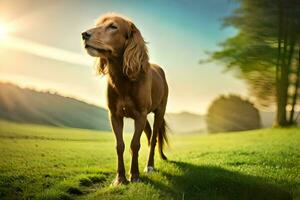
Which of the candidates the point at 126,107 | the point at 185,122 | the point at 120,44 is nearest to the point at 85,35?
the point at 120,44

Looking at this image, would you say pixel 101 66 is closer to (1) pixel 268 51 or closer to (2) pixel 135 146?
(2) pixel 135 146

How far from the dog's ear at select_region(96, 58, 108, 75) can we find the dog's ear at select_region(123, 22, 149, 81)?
0.33 feet

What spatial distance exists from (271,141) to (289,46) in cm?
50

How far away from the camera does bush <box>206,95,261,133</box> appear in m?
2.78

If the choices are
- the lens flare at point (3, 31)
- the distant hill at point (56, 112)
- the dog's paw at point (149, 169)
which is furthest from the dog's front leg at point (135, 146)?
the lens flare at point (3, 31)

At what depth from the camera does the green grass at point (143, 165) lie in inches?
86.0

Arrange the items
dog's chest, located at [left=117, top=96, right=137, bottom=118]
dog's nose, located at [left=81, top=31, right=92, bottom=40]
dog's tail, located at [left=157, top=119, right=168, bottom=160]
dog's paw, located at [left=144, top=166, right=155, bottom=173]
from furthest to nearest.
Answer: dog's tail, located at [left=157, top=119, right=168, bottom=160] → dog's paw, located at [left=144, top=166, right=155, bottom=173] → dog's chest, located at [left=117, top=96, right=137, bottom=118] → dog's nose, located at [left=81, top=31, right=92, bottom=40]

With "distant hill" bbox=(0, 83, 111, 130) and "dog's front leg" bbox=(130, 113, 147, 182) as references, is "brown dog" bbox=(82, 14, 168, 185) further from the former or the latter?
"distant hill" bbox=(0, 83, 111, 130)

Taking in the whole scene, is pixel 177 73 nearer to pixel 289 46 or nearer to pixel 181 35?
pixel 181 35

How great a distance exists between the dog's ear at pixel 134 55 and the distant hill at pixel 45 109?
0.53m

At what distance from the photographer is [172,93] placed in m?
2.71

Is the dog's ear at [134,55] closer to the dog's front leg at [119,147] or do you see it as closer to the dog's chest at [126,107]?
the dog's chest at [126,107]

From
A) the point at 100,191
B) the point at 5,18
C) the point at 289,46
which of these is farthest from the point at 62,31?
the point at 289,46

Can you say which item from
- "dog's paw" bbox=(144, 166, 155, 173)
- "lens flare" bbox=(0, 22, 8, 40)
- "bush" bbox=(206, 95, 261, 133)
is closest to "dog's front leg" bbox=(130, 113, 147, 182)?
"dog's paw" bbox=(144, 166, 155, 173)
